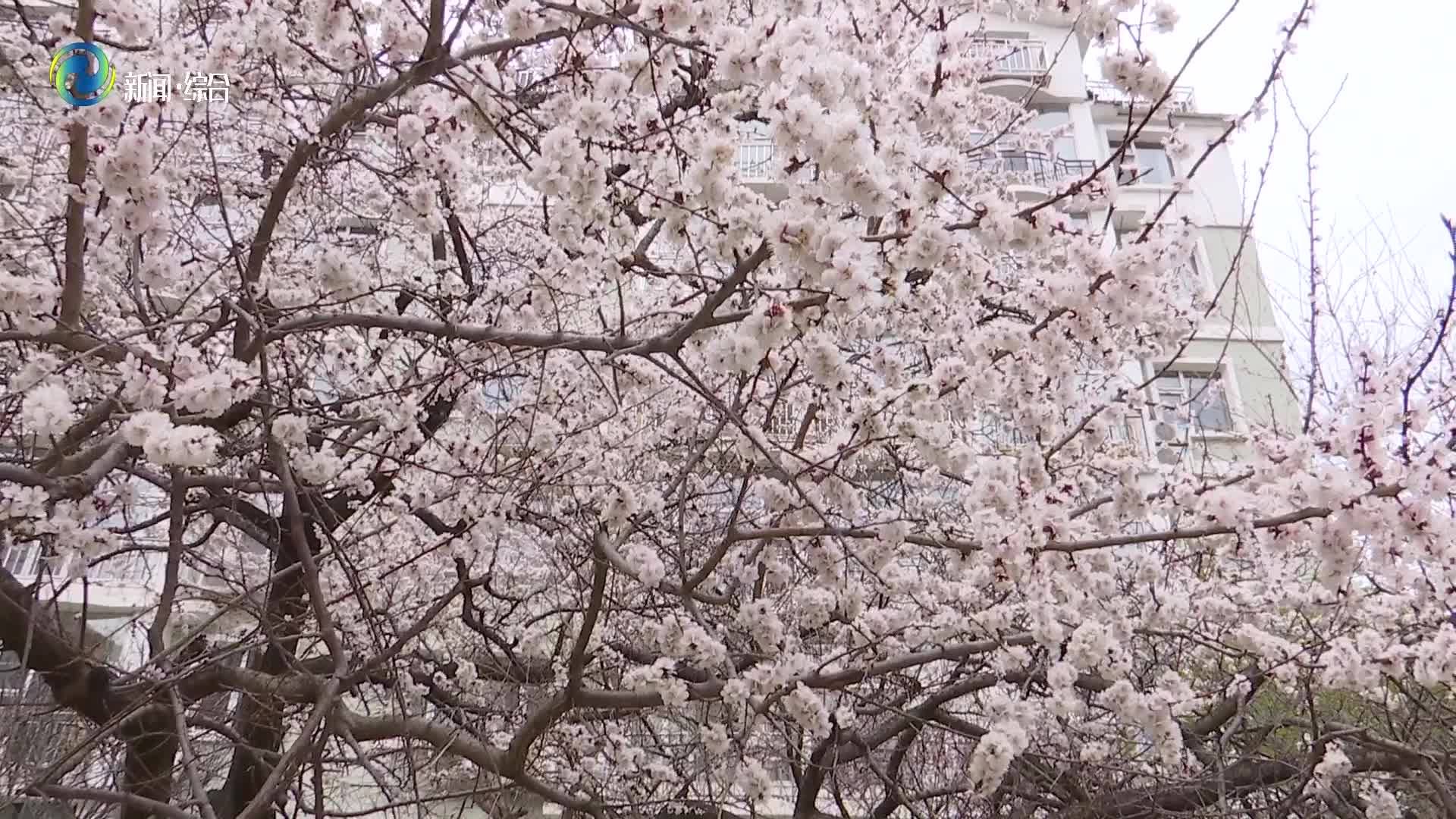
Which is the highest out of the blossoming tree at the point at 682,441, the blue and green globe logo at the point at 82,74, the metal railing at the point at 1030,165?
the metal railing at the point at 1030,165

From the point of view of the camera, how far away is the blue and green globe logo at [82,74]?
247 centimetres

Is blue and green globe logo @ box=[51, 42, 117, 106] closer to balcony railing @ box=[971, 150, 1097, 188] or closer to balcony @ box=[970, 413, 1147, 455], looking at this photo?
balcony @ box=[970, 413, 1147, 455]

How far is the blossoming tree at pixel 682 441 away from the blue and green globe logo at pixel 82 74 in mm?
87

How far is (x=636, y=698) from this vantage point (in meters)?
3.04

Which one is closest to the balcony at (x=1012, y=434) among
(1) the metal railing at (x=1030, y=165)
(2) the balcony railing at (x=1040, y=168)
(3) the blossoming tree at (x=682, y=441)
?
(3) the blossoming tree at (x=682, y=441)

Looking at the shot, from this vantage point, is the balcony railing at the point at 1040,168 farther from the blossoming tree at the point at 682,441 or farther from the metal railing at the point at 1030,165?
the blossoming tree at the point at 682,441

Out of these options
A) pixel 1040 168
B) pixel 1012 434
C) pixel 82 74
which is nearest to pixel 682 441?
pixel 1012 434

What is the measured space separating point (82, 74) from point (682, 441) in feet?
9.86

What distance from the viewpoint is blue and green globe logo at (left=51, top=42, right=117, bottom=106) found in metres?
2.47

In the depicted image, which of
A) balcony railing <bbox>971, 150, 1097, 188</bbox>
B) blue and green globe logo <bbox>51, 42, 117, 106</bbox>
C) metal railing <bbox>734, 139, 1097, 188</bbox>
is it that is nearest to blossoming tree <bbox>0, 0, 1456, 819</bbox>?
blue and green globe logo <bbox>51, 42, 117, 106</bbox>

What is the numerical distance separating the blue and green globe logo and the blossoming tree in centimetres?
9

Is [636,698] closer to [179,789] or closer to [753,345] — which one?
[753,345]

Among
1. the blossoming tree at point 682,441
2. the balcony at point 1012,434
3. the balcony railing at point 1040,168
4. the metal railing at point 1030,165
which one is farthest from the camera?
the balcony railing at point 1040,168

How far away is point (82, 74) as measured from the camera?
8.30ft
